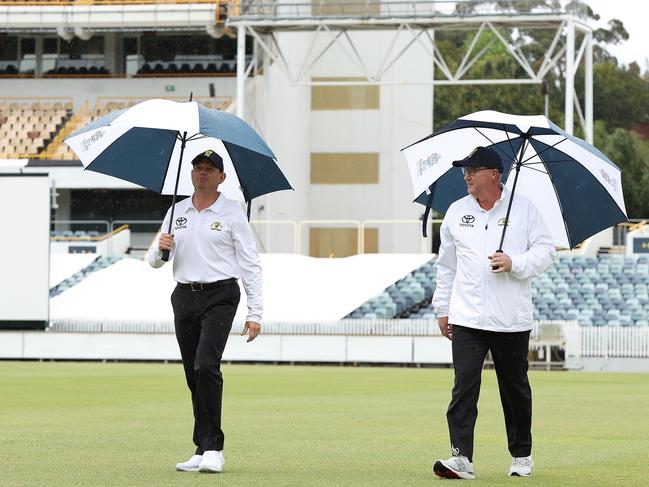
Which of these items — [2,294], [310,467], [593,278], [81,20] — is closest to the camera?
[310,467]

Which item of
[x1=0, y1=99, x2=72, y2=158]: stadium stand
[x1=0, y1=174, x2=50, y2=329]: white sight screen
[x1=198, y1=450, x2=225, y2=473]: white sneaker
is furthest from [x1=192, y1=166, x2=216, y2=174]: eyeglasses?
[x1=0, y1=99, x2=72, y2=158]: stadium stand

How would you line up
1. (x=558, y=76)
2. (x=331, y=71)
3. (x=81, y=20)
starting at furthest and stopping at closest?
1. (x=558, y=76)
2. (x=331, y=71)
3. (x=81, y=20)

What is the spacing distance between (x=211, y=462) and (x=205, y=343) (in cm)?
70

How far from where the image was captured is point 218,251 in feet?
28.9

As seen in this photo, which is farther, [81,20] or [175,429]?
[81,20]

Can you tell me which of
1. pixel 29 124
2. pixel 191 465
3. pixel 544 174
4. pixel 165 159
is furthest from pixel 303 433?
pixel 29 124

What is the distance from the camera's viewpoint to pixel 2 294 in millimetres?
31359

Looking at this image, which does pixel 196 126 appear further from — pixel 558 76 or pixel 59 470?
pixel 558 76

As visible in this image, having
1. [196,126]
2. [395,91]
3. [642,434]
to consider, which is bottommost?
[642,434]

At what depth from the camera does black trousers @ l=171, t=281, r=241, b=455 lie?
8.63 metres

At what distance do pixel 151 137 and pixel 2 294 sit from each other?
2235 cm

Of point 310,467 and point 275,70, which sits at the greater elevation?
point 275,70

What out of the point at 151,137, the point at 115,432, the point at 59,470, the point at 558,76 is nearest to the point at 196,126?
the point at 151,137

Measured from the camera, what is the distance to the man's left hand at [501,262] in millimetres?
8156
